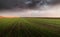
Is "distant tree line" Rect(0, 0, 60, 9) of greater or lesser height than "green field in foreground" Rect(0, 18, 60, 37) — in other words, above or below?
above

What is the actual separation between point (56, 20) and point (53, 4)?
16 cm

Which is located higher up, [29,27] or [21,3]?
[21,3]

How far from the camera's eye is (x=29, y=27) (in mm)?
1247

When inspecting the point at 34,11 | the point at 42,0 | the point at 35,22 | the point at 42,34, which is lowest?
the point at 42,34

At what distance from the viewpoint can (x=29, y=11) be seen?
127 centimetres

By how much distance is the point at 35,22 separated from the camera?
126 cm

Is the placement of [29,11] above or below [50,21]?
above

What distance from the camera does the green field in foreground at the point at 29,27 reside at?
48.3 inches

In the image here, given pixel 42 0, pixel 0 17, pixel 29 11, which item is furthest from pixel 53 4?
pixel 0 17

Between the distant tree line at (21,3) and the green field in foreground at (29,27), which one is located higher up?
the distant tree line at (21,3)

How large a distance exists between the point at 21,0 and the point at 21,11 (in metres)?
0.11

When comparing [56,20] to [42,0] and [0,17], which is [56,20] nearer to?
[42,0]

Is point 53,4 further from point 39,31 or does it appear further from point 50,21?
point 39,31

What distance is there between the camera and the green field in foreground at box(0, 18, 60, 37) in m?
1.23
